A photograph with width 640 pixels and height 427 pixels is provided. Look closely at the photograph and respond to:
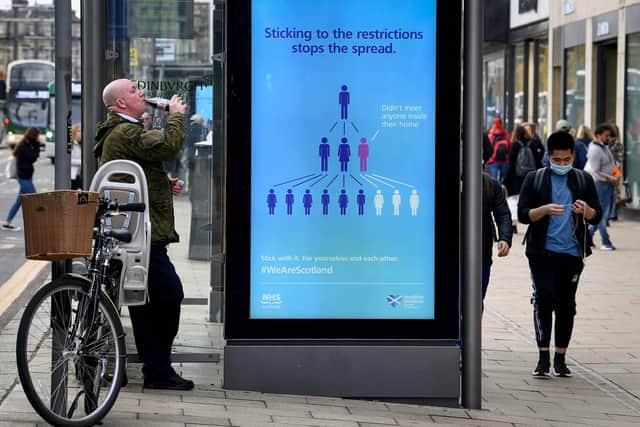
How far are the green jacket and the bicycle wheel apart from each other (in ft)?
3.30

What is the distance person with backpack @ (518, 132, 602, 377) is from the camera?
8203mm

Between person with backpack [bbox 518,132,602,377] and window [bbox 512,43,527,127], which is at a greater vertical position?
window [bbox 512,43,527,127]

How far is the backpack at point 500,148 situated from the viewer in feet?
73.3

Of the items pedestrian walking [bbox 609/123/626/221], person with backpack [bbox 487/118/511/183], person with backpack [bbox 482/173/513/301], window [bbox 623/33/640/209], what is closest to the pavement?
person with backpack [bbox 482/173/513/301]

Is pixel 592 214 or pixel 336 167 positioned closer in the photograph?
pixel 336 167

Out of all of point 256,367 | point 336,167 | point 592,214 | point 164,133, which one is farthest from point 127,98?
point 592,214

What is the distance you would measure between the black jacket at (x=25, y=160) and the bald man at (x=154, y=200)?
1566cm

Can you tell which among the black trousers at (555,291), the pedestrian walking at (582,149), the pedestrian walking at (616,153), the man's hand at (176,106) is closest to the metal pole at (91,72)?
the man's hand at (176,106)

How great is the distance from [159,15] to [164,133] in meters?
1.47

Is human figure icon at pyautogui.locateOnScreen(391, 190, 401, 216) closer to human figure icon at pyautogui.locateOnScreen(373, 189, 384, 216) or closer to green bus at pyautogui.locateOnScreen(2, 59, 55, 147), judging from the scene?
human figure icon at pyautogui.locateOnScreen(373, 189, 384, 216)

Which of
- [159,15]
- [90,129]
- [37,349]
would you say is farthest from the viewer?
[159,15]

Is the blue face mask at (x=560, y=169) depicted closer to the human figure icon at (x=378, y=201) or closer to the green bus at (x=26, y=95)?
the human figure icon at (x=378, y=201)

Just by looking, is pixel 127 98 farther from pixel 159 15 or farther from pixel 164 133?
pixel 159 15

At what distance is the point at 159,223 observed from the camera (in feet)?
22.5
